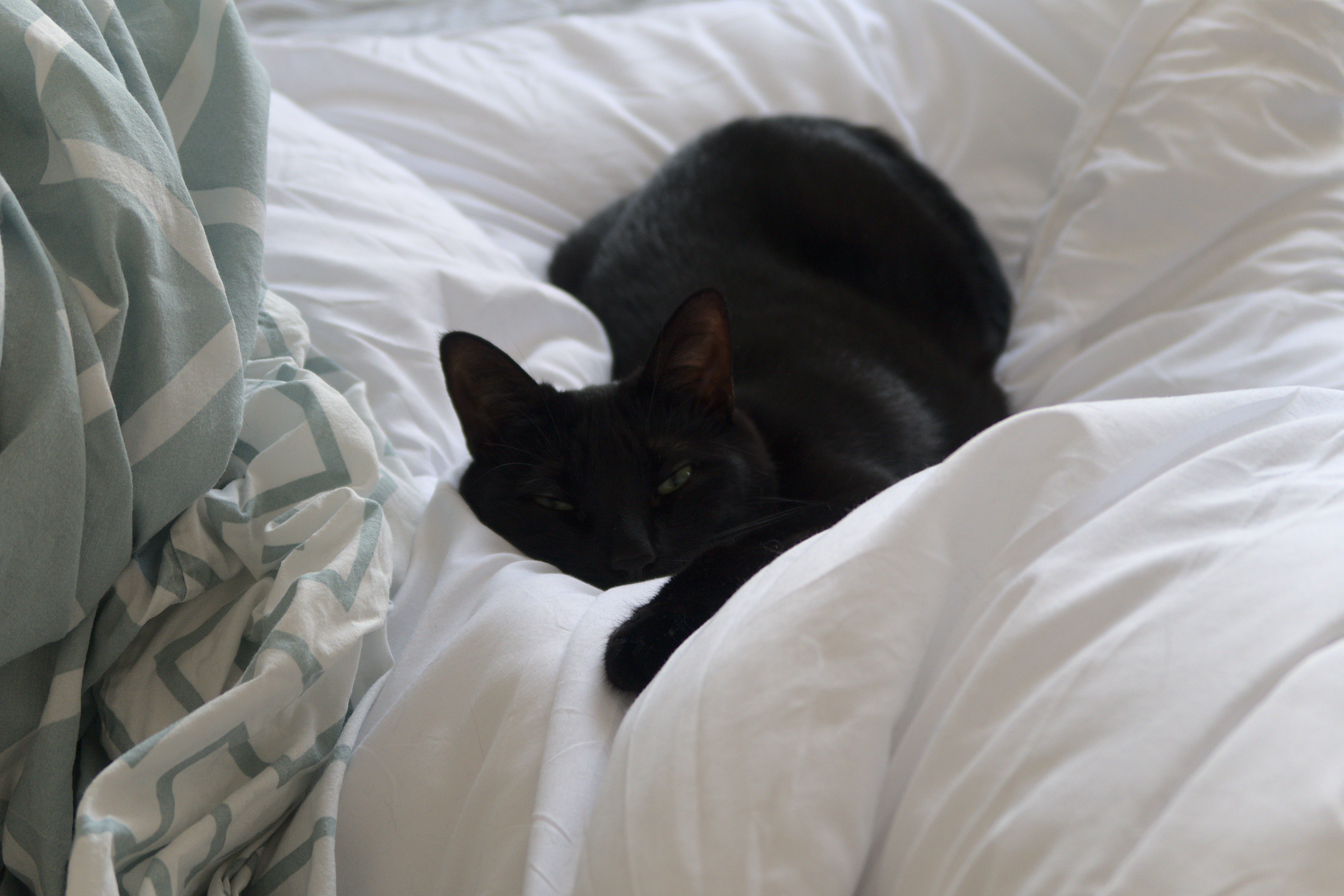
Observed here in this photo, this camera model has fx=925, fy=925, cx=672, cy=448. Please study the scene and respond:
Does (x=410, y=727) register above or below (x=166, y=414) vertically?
below

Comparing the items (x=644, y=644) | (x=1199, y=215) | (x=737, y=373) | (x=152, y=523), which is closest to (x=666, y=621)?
(x=644, y=644)

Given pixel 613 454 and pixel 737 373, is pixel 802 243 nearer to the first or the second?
pixel 737 373

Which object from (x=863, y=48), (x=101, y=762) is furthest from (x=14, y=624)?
(x=863, y=48)

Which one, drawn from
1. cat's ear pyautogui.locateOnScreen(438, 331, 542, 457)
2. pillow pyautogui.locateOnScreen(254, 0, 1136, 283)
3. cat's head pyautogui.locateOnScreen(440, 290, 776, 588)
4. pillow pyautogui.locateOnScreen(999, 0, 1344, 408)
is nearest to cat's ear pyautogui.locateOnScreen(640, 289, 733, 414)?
cat's head pyautogui.locateOnScreen(440, 290, 776, 588)

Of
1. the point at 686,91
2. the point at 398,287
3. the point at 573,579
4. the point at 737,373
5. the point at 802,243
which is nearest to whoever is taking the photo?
the point at 573,579

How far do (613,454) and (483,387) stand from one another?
0.52 feet

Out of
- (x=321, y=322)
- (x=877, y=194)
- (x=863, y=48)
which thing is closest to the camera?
(x=321, y=322)

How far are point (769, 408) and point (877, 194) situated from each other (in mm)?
475

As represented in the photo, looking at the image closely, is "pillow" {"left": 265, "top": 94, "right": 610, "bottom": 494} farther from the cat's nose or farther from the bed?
the cat's nose

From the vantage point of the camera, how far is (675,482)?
0.97 metres

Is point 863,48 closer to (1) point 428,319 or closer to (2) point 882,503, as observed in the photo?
(1) point 428,319

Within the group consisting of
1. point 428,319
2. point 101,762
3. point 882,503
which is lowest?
point 101,762

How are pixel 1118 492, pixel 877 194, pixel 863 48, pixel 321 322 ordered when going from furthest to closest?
pixel 863 48 → pixel 877 194 → pixel 321 322 → pixel 1118 492

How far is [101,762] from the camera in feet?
2.31
